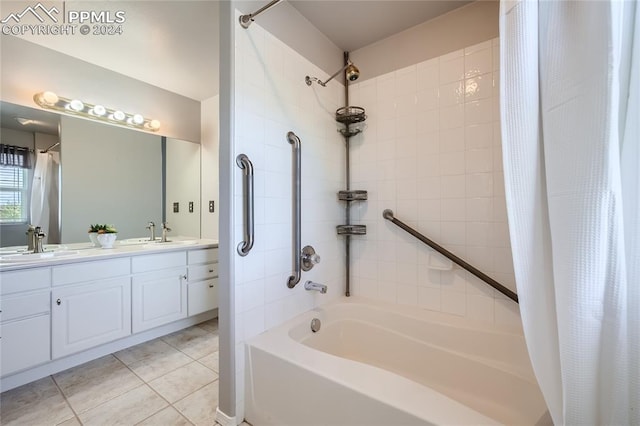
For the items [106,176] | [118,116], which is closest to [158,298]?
[106,176]

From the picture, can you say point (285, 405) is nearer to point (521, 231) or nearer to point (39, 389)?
point (521, 231)

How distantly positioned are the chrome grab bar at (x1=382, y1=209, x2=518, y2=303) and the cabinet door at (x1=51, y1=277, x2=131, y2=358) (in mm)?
2122

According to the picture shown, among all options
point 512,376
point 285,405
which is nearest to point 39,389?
point 285,405

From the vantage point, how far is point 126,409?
1440 millimetres

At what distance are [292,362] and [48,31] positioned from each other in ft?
8.89

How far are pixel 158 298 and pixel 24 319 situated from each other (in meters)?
0.78

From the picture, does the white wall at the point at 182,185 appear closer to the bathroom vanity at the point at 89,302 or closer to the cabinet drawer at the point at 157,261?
the bathroom vanity at the point at 89,302

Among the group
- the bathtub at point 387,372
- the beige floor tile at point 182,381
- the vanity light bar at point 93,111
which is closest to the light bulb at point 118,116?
the vanity light bar at point 93,111

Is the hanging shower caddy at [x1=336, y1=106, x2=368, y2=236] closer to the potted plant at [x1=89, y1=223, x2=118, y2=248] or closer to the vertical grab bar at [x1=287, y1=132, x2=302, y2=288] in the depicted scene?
the vertical grab bar at [x1=287, y1=132, x2=302, y2=288]

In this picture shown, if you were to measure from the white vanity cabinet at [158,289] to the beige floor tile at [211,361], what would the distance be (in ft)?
1.85

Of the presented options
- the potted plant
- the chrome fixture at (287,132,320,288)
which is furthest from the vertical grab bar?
the potted plant

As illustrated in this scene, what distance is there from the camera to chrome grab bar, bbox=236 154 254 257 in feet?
4.41

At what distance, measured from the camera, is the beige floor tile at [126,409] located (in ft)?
4.46

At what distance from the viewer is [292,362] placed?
45.8 inches
